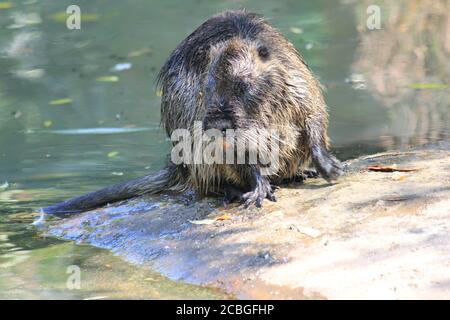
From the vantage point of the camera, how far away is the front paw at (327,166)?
5.75 meters

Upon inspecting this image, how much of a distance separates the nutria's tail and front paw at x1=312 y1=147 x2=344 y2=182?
118 centimetres

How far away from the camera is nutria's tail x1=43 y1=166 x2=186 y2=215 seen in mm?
6516

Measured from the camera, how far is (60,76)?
1056cm

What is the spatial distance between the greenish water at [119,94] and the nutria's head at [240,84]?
1.09m

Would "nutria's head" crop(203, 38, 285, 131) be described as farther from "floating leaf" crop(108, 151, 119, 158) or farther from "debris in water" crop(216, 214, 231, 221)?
"floating leaf" crop(108, 151, 119, 158)

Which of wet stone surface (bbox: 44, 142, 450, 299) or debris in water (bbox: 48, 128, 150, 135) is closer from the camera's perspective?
wet stone surface (bbox: 44, 142, 450, 299)

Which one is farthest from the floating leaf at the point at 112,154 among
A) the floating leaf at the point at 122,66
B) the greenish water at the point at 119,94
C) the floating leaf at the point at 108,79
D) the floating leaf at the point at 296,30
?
the floating leaf at the point at 296,30

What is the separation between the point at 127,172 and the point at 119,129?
1.54 meters

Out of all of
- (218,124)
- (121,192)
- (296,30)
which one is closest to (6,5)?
(296,30)

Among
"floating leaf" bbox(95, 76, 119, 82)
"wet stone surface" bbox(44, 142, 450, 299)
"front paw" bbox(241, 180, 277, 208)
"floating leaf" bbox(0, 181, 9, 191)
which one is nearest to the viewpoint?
"wet stone surface" bbox(44, 142, 450, 299)

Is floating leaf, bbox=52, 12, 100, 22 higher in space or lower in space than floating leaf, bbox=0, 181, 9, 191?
higher

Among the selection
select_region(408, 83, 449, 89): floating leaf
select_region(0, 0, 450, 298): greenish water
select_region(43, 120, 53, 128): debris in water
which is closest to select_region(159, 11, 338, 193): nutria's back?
select_region(0, 0, 450, 298): greenish water

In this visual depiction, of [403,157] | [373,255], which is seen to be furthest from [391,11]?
[373,255]
